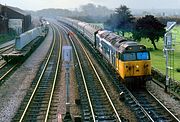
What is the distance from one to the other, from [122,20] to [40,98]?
142 ft

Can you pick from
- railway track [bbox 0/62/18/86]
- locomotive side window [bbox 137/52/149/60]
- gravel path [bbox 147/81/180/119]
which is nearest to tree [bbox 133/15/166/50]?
railway track [bbox 0/62/18/86]

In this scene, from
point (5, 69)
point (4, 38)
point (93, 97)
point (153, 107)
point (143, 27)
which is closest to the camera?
point (153, 107)

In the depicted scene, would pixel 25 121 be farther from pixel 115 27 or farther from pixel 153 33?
pixel 115 27

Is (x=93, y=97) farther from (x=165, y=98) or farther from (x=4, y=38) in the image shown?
(x=4, y=38)

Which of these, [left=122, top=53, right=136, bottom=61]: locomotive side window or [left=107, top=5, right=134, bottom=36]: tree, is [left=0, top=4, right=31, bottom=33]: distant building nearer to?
[left=107, top=5, right=134, bottom=36]: tree

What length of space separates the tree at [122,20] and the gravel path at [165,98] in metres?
37.5

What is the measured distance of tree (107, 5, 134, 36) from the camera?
202ft

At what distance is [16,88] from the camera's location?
24469 mm

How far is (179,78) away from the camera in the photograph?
→ 27.1 metres

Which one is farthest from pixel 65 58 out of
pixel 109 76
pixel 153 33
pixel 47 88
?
pixel 153 33

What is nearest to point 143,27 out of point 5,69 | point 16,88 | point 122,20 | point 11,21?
point 122,20

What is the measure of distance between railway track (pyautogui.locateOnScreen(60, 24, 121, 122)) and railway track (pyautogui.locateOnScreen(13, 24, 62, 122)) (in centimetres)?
181

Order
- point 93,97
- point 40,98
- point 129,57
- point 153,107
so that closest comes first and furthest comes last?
1. point 153,107
2. point 93,97
3. point 40,98
4. point 129,57

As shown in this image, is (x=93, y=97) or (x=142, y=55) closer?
(x=93, y=97)
